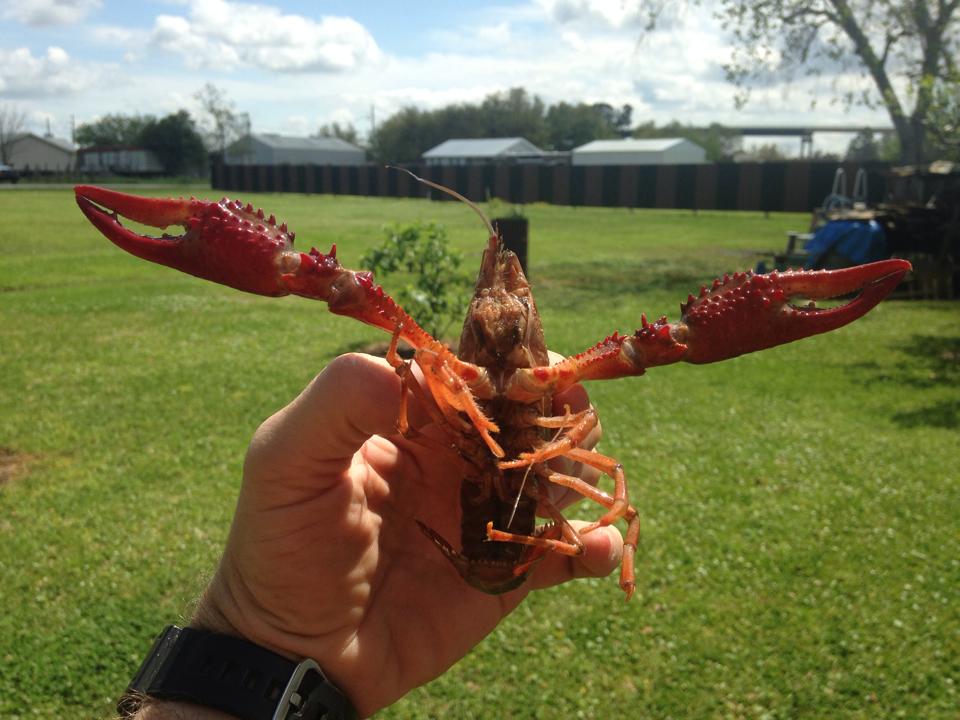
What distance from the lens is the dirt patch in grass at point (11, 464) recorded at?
21.1 feet

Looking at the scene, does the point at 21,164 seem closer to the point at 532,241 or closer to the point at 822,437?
the point at 532,241

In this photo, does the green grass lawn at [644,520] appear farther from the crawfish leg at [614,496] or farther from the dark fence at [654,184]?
the dark fence at [654,184]

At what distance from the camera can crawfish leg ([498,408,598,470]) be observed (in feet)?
7.41

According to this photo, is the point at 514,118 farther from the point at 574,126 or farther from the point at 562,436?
the point at 562,436

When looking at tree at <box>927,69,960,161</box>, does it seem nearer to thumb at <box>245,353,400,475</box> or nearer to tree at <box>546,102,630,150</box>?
thumb at <box>245,353,400,475</box>

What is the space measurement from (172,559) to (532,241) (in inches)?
860

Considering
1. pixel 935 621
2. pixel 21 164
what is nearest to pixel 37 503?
pixel 935 621

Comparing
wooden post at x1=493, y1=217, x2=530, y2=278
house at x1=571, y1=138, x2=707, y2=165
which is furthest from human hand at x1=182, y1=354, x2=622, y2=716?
house at x1=571, y1=138, x2=707, y2=165

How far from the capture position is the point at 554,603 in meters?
5.00

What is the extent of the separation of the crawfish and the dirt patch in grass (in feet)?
17.8

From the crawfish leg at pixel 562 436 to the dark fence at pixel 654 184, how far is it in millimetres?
29604

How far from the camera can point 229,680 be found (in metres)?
2.11

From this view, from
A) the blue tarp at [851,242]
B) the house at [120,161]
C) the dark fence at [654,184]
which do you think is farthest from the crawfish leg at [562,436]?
the house at [120,161]

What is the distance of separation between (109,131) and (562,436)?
119559 millimetres
